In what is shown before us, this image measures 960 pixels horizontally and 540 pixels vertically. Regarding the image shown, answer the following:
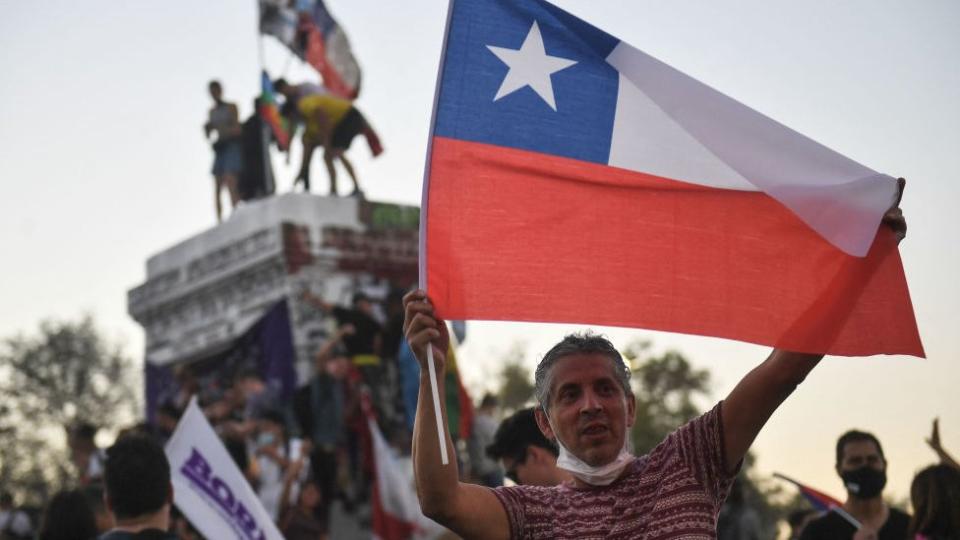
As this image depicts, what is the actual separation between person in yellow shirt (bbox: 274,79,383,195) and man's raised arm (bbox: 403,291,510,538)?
14374 mm

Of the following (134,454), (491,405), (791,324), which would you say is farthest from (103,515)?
(491,405)

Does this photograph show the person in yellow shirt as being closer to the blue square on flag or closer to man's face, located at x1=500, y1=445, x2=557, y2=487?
man's face, located at x1=500, y1=445, x2=557, y2=487

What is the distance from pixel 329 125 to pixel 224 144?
54.5 inches

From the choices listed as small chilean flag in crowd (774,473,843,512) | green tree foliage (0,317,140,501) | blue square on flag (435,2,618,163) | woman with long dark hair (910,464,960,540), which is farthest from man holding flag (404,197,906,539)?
green tree foliage (0,317,140,501)

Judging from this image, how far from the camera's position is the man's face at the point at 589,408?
12.7 ft

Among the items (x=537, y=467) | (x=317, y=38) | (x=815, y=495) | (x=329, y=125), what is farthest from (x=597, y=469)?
(x=317, y=38)

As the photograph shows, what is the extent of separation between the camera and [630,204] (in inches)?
179

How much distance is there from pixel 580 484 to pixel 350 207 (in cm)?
1399

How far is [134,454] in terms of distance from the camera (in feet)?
17.1

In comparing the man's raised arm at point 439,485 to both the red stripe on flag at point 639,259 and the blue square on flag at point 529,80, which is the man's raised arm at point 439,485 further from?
the blue square on flag at point 529,80

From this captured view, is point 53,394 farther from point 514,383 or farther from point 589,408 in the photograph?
point 589,408

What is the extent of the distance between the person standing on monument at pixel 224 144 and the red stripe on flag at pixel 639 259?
14.5 m

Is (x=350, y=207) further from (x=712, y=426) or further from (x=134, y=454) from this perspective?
(x=712, y=426)

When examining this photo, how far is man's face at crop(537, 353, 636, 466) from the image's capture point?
3.88 meters
